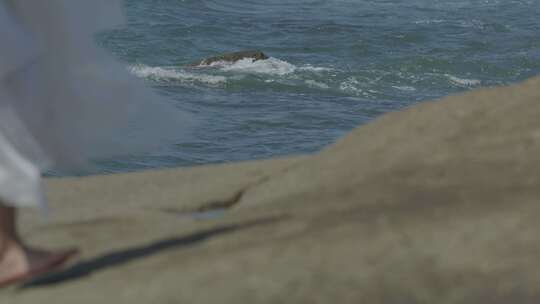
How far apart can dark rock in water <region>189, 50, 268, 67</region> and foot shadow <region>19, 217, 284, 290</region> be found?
3796 cm

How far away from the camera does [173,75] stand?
4259 centimetres

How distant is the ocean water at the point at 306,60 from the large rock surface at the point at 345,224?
23.7 meters

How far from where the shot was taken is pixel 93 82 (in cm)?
582

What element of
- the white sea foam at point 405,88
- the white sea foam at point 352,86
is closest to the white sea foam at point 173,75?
the white sea foam at point 352,86

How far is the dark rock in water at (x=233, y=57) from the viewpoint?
4378 cm

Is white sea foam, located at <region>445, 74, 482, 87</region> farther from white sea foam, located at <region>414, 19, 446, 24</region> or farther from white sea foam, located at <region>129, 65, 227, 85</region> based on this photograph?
white sea foam, located at <region>414, 19, 446, 24</region>

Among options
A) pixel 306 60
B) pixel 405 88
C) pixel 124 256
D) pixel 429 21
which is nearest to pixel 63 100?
pixel 124 256

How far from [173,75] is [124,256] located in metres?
37.1

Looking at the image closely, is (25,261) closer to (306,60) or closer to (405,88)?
(405,88)

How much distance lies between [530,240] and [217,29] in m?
48.4

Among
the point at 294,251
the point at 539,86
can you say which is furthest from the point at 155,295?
the point at 539,86

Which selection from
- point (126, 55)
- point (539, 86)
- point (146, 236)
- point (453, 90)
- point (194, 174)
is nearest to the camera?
point (146, 236)

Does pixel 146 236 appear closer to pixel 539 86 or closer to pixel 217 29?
pixel 539 86

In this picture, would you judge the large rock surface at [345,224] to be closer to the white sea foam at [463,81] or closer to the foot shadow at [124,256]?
the foot shadow at [124,256]
